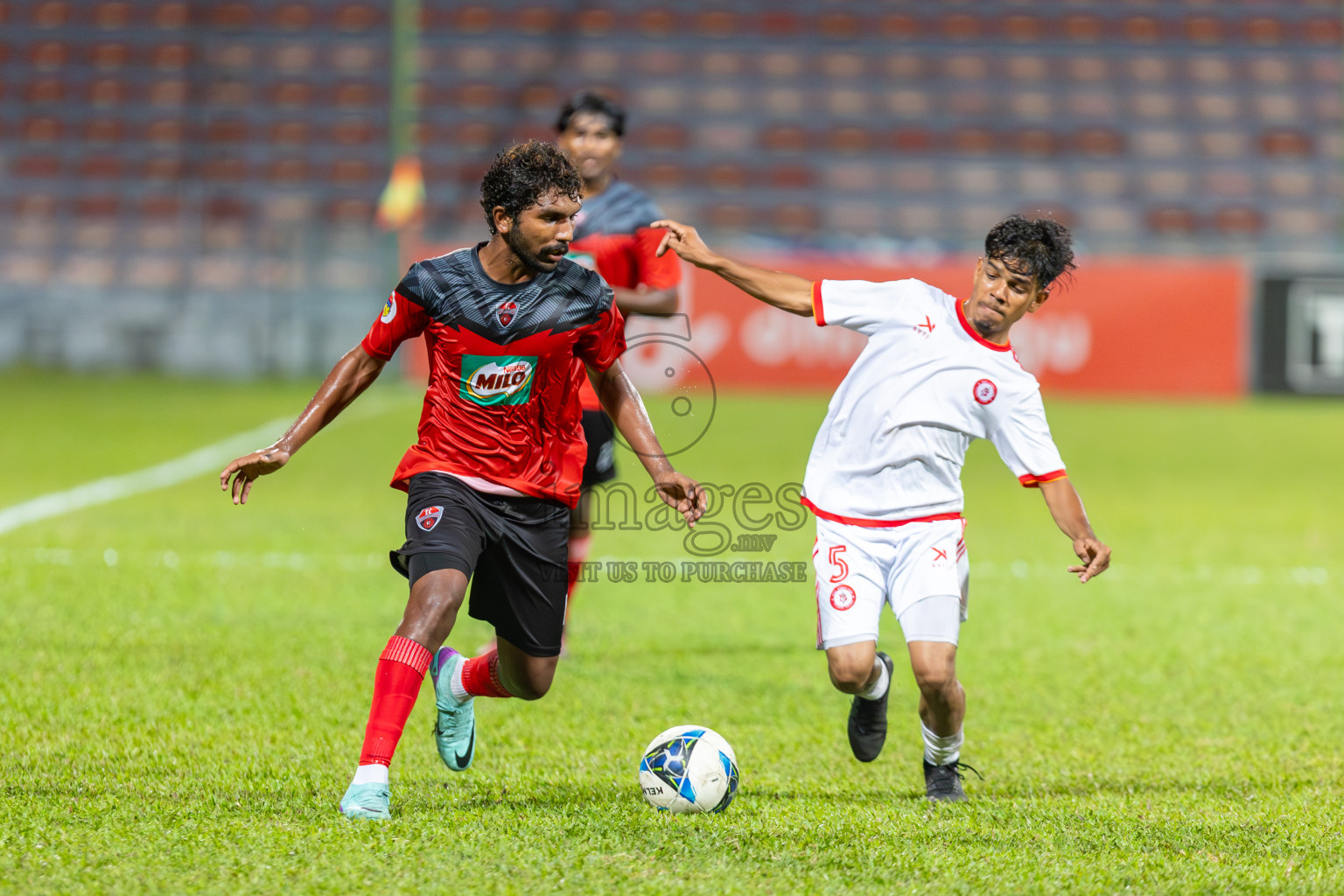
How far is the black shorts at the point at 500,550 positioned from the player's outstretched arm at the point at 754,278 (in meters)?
0.79

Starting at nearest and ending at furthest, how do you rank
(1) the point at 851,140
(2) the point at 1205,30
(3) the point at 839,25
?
(1) the point at 851,140, (3) the point at 839,25, (2) the point at 1205,30

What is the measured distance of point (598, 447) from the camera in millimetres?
5562

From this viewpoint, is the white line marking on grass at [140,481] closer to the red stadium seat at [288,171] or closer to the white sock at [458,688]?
the white sock at [458,688]

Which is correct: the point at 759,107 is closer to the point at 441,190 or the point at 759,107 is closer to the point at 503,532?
the point at 441,190

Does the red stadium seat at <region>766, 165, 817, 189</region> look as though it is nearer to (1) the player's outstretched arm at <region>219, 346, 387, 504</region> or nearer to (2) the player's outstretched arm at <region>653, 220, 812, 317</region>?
(2) the player's outstretched arm at <region>653, 220, 812, 317</region>

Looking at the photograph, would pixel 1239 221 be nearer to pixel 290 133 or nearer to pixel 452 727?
pixel 290 133

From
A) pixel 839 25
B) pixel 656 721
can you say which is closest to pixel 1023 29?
pixel 839 25

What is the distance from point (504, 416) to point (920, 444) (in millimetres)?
1148

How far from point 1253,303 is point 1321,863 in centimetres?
1467

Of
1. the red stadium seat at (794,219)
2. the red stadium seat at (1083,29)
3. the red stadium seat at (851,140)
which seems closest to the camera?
the red stadium seat at (794,219)

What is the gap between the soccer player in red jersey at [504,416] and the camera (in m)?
3.88

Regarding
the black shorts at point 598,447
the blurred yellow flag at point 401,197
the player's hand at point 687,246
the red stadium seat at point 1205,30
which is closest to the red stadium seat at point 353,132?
the blurred yellow flag at point 401,197

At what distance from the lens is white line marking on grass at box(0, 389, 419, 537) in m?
8.95

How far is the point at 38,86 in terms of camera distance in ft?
74.9
